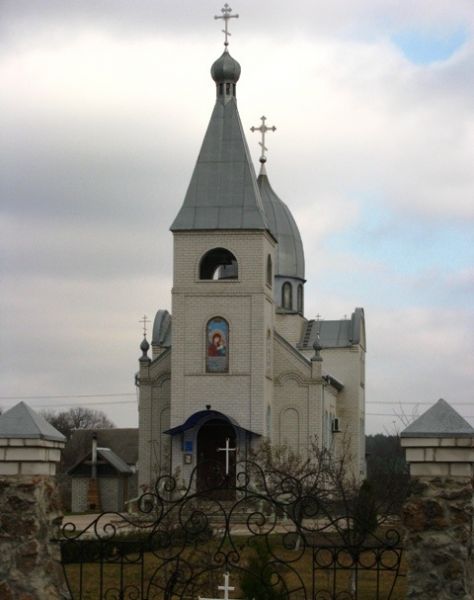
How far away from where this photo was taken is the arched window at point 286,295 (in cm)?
4497

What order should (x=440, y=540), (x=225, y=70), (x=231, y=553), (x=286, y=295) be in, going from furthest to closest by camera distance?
(x=286, y=295) < (x=225, y=70) < (x=231, y=553) < (x=440, y=540)

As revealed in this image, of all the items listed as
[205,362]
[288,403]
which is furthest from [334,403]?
[205,362]

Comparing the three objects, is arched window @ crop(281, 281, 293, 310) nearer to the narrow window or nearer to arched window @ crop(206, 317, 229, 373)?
the narrow window

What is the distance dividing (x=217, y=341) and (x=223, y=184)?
4.42 metres

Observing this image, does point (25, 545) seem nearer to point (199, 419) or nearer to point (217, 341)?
point (199, 419)

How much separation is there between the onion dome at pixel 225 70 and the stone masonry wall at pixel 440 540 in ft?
98.0

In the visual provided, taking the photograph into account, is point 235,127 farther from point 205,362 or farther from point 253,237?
point 205,362

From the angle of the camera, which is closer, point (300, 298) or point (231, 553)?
point (231, 553)

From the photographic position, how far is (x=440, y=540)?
27.5 ft

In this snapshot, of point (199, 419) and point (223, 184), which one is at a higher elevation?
point (223, 184)

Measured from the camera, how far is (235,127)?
122 feet

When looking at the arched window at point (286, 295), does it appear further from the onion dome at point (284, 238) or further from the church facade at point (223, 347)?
the church facade at point (223, 347)

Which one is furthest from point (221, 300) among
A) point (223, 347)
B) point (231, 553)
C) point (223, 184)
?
point (231, 553)

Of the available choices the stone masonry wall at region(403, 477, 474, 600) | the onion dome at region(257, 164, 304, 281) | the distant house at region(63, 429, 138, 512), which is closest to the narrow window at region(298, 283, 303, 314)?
the onion dome at region(257, 164, 304, 281)
